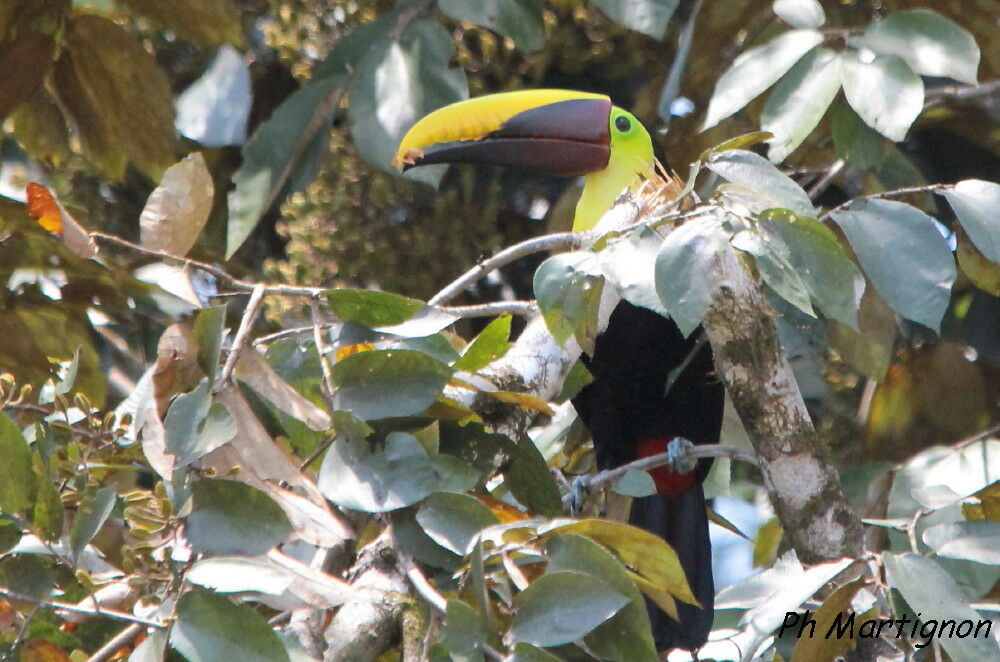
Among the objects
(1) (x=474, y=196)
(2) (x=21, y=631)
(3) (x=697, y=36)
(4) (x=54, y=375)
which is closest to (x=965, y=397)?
(3) (x=697, y=36)

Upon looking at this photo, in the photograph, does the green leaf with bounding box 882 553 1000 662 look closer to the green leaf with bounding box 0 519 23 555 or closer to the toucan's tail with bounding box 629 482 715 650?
the toucan's tail with bounding box 629 482 715 650

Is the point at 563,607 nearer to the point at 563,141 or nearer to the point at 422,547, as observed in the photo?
the point at 422,547

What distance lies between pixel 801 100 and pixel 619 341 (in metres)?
0.71

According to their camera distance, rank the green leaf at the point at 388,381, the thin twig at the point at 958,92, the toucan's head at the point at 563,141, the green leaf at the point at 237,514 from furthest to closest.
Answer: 1. the toucan's head at the point at 563,141
2. the thin twig at the point at 958,92
3. the green leaf at the point at 388,381
4. the green leaf at the point at 237,514

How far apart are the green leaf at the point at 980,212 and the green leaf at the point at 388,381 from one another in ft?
1.90

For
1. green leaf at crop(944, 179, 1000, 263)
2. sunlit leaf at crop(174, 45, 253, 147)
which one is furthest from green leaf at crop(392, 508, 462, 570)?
sunlit leaf at crop(174, 45, 253, 147)

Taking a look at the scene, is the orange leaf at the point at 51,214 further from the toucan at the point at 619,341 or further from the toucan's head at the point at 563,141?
the toucan's head at the point at 563,141

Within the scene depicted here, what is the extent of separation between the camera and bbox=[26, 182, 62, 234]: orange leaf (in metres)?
1.32

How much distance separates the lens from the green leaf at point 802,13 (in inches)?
68.9

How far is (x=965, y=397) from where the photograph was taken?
2.40 m

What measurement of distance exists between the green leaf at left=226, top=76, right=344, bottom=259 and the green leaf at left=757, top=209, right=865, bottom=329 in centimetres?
125

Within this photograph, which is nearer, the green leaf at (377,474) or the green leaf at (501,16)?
the green leaf at (377,474)

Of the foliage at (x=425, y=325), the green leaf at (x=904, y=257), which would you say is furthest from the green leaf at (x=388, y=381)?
the green leaf at (x=904, y=257)

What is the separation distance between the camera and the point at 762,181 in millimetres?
1170
